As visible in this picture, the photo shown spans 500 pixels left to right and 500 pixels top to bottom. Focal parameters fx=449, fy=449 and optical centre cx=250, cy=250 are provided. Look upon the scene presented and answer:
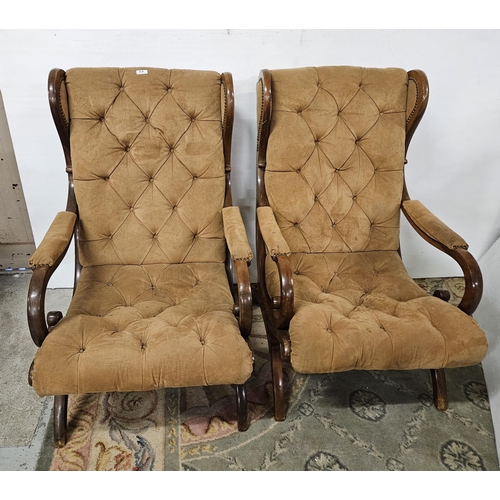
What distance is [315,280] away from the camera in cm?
170

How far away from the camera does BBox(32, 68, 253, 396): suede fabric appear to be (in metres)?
1.53

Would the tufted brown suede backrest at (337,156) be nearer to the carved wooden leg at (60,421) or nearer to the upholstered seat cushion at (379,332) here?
the upholstered seat cushion at (379,332)

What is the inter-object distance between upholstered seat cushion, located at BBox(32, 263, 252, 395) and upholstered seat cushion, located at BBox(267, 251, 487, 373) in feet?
0.69

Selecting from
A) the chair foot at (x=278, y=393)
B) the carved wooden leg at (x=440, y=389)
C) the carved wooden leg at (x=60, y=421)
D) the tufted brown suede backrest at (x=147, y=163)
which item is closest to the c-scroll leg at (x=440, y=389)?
the carved wooden leg at (x=440, y=389)

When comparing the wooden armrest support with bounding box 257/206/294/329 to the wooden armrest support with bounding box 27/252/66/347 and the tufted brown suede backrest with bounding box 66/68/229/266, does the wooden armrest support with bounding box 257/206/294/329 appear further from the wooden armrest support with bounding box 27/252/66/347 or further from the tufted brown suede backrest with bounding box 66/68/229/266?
the wooden armrest support with bounding box 27/252/66/347

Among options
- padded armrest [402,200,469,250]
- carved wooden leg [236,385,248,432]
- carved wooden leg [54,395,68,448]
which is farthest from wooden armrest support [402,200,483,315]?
carved wooden leg [54,395,68,448]

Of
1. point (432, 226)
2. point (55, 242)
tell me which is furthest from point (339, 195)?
point (55, 242)

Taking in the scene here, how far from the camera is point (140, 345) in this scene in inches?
53.2

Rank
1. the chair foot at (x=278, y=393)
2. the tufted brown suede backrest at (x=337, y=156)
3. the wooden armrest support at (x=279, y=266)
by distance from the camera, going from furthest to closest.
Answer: the tufted brown suede backrest at (x=337, y=156)
the chair foot at (x=278, y=393)
the wooden armrest support at (x=279, y=266)

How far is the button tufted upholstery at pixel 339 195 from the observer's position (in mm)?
1589

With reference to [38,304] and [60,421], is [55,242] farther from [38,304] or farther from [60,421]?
[60,421]

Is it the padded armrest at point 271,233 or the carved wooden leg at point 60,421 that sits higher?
the padded armrest at point 271,233

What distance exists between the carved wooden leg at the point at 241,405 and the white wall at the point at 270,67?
87cm
